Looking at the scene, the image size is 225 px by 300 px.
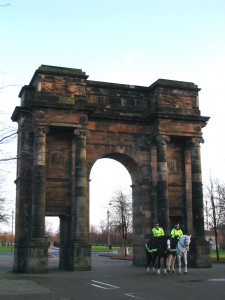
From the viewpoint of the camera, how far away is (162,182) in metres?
22.9

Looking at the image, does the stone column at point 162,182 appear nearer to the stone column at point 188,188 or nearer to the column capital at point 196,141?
the column capital at point 196,141

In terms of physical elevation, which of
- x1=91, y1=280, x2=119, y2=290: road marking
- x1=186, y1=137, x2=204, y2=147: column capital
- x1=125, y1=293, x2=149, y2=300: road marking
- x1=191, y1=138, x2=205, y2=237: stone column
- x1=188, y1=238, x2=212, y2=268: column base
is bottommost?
x1=91, y1=280, x2=119, y2=290: road marking

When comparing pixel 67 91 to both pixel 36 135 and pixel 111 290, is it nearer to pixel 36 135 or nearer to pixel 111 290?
pixel 36 135

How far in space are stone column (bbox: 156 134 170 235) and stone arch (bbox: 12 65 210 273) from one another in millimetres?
53

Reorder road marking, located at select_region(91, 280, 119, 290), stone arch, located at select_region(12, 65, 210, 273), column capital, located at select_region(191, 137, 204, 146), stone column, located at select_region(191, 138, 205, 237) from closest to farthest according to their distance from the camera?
1. road marking, located at select_region(91, 280, 119, 290)
2. stone arch, located at select_region(12, 65, 210, 273)
3. stone column, located at select_region(191, 138, 205, 237)
4. column capital, located at select_region(191, 137, 204, 146)

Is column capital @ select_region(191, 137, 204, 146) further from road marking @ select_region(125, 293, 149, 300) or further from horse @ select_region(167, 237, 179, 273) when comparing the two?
road marking @ select_region(125, 293, 149, 300)

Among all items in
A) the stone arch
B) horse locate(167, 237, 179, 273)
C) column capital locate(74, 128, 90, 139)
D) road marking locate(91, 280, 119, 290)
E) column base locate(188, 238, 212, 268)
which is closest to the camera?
road marking locate(91, 280, 119, 290)

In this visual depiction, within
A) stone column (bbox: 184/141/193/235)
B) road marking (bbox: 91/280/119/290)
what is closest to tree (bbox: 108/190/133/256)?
stone column (bbox: 184/141/193/235)

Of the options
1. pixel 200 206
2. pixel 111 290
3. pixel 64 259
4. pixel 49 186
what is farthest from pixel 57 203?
pixel 111 290

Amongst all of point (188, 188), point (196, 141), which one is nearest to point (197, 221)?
point (188, 188)

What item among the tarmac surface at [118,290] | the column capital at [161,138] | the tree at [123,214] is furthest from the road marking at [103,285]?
the tree at [123,214]

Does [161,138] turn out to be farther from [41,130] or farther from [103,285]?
[103,285]

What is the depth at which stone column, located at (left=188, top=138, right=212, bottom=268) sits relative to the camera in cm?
2250

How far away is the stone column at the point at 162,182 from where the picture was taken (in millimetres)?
22586
